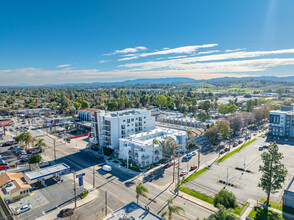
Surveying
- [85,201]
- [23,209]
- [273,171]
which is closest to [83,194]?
[85,201]

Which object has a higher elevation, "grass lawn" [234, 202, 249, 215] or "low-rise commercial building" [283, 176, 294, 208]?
"low-rise commercial building" [283, 176, 294, 208]

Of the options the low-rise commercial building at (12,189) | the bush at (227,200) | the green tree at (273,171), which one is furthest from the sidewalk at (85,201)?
the green tree at (273,171)

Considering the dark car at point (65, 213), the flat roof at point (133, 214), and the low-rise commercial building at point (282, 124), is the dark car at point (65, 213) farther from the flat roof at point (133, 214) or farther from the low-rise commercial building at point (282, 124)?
the low-rise commercial building at point (282, 124)

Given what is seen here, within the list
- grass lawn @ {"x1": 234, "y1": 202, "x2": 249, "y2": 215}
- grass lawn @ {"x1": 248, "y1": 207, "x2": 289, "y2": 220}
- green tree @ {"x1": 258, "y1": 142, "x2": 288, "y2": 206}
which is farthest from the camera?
green tree @ {"x1": 258, "y1": 142, "x2": 288, "y2": 206}

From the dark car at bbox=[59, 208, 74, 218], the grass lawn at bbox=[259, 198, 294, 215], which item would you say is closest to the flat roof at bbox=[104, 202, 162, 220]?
the dark car at bbox=[59, 208, 74, 218]

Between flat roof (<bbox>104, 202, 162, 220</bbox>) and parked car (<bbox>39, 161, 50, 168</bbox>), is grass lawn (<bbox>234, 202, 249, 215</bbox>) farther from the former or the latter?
parked car (<bbox>39, 161, 50, 168</bbox>)

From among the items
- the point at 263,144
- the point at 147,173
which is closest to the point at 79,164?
the point at 147,173
